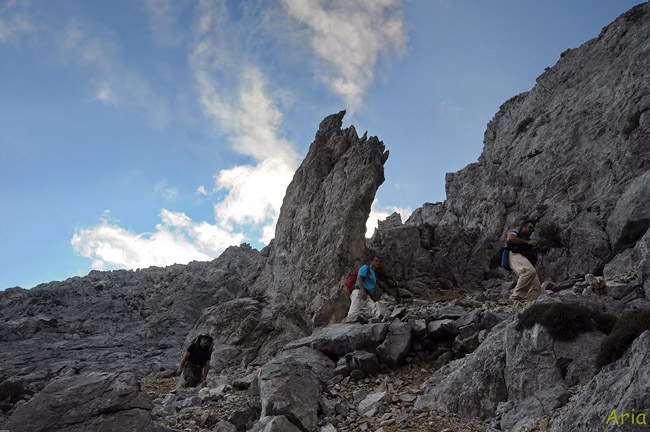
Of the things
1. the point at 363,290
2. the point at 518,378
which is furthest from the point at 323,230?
the point at 518,378

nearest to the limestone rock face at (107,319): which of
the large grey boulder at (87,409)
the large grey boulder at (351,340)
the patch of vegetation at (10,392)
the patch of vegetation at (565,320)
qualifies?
the patch of vegetation at (10,392)

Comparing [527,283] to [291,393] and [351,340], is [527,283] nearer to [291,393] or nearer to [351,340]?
[351,340]

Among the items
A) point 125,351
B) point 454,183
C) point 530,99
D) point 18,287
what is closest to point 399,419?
point 125,351

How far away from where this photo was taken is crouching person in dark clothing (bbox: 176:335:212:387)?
1656 centimetres

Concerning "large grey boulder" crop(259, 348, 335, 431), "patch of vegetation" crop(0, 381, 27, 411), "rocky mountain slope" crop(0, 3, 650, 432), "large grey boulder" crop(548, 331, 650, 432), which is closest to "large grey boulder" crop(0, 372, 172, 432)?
"rocky mountain slope" crop(0, 3, 650, 432)

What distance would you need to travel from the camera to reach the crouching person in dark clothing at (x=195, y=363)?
16.6m

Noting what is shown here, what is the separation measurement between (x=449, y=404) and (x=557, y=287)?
9.30 meters

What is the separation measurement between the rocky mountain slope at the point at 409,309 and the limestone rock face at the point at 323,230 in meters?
Answer: 0.16

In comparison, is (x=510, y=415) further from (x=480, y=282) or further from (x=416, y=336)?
(x=480, y=282)

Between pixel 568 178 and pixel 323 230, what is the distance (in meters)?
21.3

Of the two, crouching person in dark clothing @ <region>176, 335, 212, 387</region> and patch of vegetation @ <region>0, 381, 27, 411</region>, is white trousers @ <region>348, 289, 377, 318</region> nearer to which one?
crouching person in dark clothing @ <region>176, 335, 212, 387</region>

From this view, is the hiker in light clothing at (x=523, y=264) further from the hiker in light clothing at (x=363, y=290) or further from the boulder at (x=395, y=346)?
the hiker in light clothing at (x=363, y=290)

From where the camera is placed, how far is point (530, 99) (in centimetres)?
5078

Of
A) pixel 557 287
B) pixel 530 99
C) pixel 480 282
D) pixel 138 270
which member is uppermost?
pixel 530 99
